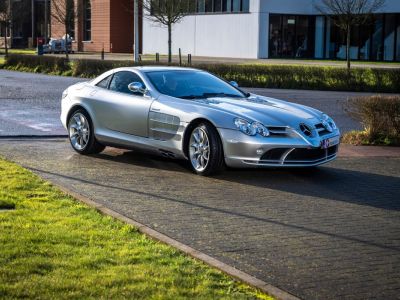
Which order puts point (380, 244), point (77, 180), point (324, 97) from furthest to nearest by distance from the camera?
point (324, 97), point (77, 180), point (380, 244)

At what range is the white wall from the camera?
53.6 m

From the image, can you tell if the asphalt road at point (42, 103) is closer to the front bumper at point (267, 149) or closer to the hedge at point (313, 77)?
the hedge at point (313, 77)

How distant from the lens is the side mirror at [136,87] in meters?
10.4

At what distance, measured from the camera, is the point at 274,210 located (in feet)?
25.1

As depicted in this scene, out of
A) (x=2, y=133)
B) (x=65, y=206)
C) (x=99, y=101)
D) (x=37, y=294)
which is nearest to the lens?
(x=37, y=294)

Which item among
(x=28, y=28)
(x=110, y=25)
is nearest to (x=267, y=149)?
(x=110, y=25)

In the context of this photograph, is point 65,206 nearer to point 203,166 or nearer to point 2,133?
point 203,166

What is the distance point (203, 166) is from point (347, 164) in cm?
254

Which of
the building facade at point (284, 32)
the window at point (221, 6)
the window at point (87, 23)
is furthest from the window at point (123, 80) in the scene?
the window at point (87, 23)

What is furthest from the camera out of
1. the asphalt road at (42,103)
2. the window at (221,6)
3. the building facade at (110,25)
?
the building facade at (110,25)

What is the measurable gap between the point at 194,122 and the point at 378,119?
15.4ft

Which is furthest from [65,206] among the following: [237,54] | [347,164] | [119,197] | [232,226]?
[237,54]

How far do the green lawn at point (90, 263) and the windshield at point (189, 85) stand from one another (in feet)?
11.7

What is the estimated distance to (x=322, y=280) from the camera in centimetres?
535
